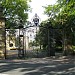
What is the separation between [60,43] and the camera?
25.7 metres

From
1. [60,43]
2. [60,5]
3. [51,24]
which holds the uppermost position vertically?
[60,5]

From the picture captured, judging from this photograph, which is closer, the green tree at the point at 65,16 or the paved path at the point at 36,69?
the paved path at the point at 36,69

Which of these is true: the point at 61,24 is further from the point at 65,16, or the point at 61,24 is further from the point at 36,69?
the point at 36,69

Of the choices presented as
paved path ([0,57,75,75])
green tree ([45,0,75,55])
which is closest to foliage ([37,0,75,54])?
green tree ([45,0,75,55])

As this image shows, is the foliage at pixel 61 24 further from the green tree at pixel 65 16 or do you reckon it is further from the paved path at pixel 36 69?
the paved path at pixel 36 69

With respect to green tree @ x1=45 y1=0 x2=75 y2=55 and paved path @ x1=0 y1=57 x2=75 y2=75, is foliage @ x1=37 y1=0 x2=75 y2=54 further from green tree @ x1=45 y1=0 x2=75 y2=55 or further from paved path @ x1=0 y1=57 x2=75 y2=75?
paved path @ x1=0 y1=57 x2=75 y2=75

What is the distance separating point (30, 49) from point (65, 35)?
3382 millimetres

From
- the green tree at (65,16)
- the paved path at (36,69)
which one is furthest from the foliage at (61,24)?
the paved path at (36,69)

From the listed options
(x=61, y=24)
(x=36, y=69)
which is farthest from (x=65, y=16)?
(x=36, y=69)

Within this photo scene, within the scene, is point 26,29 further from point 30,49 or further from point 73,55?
point 73,55

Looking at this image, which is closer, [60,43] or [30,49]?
[30,49]

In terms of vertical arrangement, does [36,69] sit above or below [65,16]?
below

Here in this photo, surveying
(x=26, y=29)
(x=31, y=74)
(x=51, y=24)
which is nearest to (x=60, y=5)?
(x=51, y=24)

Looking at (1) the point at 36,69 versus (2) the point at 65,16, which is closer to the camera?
(1) the point at 36,69
